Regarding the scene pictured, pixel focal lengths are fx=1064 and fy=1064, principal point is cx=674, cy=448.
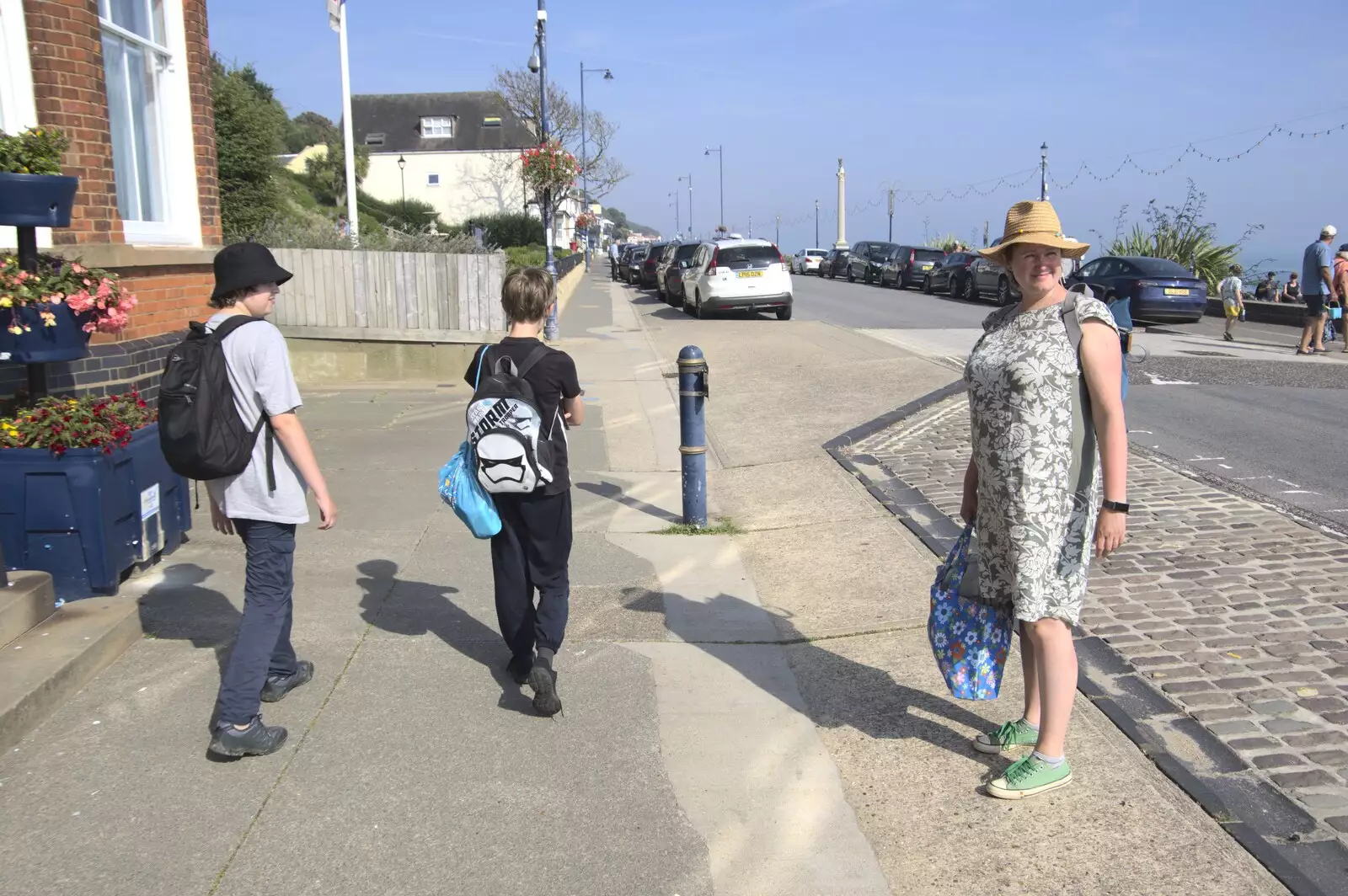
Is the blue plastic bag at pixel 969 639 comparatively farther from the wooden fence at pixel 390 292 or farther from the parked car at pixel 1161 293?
the parked car at pixel 1161 293

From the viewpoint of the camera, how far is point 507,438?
385cm

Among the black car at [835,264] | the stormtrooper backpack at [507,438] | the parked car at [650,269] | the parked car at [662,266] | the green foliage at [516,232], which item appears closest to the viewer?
the stormtrooper backpack at [507,438]

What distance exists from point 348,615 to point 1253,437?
7.90 metres

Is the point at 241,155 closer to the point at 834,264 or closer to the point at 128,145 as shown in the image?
the point at 128,145

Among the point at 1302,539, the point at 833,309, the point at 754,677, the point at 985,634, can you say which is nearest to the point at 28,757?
the point at 754,677

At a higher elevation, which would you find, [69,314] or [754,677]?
[69,314]

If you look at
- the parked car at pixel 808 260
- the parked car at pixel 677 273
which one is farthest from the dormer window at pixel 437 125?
the parked car at pixel 677 273

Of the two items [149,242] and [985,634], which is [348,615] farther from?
[149,242]

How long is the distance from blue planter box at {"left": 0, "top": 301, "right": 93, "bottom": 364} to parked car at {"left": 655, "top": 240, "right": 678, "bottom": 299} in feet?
82.5

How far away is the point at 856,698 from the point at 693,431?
8.94 ft

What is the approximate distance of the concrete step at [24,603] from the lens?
4227mm

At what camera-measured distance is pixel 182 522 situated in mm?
5805

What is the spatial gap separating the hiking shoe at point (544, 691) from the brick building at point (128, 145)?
347 cm

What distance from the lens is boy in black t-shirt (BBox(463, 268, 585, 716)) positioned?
13.1 feet
